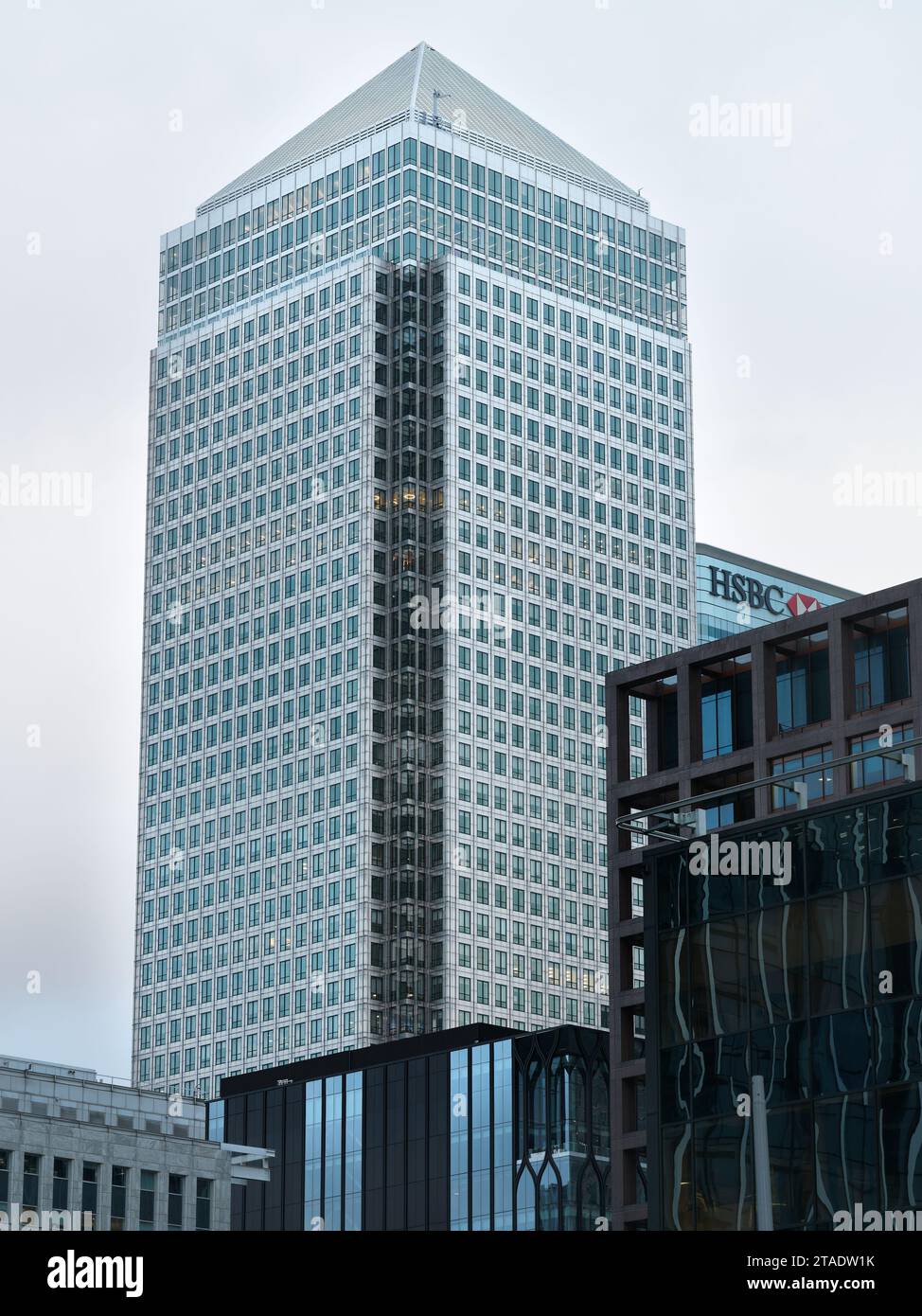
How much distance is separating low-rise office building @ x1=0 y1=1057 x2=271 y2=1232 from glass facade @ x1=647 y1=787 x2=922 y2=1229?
46215 mm

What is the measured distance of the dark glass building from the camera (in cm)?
13700

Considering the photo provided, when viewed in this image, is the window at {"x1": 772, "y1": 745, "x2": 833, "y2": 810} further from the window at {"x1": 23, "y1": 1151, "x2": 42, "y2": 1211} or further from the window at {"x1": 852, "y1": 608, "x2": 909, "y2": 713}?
the window at {"x1": 23, "y1": 1151, "x2": 42, "y2": 1211}

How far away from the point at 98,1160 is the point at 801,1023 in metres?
60.5

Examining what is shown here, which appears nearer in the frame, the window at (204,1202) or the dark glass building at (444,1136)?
the window at (204,1202)

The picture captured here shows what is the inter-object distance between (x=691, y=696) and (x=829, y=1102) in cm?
5063

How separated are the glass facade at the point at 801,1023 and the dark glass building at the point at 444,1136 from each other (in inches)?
2356

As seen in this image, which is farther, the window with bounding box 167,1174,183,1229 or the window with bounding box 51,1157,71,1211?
the window with bounding box 167,1174,183,1229

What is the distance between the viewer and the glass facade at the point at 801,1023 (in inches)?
2501

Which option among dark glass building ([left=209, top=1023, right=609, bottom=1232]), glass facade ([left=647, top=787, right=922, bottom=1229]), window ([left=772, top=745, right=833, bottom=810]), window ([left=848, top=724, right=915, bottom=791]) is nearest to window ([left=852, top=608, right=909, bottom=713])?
window ([left=848, top=724, right=915, bottom=791])

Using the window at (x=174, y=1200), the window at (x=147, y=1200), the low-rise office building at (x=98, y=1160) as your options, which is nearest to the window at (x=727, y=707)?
the low-rise office building at (x=98, y=1160)

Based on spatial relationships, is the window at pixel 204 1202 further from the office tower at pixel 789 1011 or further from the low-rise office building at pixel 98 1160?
the office tower at pixel 789 1011

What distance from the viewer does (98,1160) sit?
117500 millimetres

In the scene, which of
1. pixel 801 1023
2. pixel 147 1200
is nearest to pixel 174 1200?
pixel 147 1200
